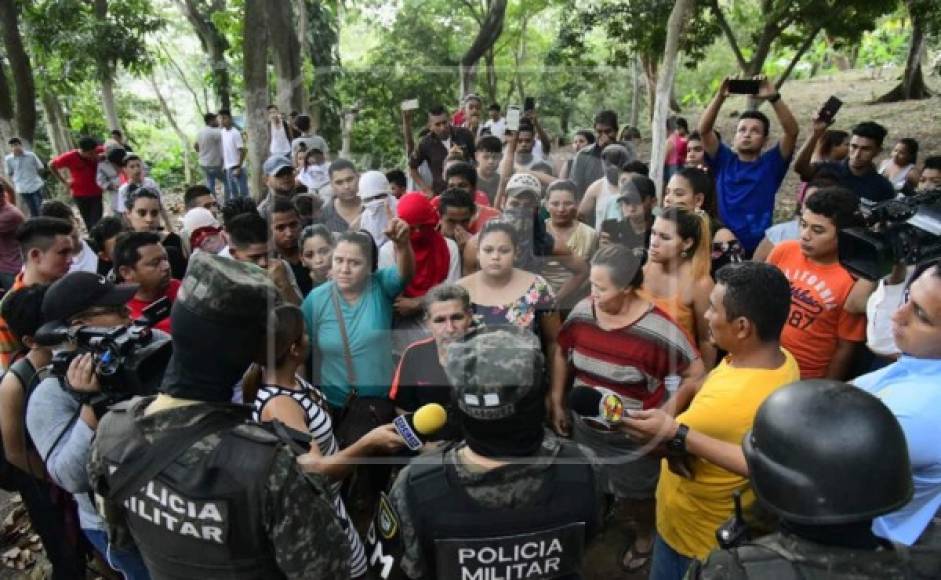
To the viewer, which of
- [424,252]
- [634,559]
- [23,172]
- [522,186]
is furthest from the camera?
[23,172]

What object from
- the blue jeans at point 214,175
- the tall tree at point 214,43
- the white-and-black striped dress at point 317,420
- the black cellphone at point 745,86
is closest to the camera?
the white-and-black striped dress at point 317,420

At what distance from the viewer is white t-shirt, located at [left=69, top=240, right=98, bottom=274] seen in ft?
13.2

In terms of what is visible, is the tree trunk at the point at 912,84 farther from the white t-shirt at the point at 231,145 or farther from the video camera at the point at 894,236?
the video camera at the point at 894,236

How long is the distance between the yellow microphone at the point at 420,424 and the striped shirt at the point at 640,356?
42.4 inches

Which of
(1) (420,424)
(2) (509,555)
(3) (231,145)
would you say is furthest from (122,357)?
(3) (231,145)

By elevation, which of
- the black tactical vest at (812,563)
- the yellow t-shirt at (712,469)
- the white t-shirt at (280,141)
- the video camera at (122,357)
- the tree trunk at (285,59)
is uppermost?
the tree trunk at (285,59)

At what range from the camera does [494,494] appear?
4.93 ft

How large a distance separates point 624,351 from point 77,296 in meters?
2.18

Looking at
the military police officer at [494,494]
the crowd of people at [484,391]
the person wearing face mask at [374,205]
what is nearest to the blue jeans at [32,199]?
the crowd of people at [484,391]

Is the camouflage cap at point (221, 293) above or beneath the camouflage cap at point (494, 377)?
above

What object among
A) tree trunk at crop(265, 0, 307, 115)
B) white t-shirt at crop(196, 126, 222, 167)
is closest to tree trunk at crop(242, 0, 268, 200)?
tree trunk at crop(265, 0, 307, 115)

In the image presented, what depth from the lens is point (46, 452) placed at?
207 centimetres

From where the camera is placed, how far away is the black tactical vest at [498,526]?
4.88 ft

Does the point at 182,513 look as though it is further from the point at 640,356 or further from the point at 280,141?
the point at 280,141
